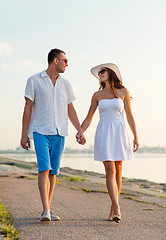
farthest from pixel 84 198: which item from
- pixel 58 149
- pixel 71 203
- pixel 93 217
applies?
pixel 58 149

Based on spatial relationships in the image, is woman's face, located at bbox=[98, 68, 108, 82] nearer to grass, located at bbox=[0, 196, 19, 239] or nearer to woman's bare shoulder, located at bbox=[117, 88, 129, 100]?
woman's bare shoulder, located at bbox=[117, 88, 129, 100]

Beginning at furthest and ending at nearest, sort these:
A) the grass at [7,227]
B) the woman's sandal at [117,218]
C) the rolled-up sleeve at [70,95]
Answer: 1. the rolled-up sleeve at [70,95]
2. the woman's sandal at [117,218]
3. the grass at [7,227]

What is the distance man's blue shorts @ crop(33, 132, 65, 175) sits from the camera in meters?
4.60

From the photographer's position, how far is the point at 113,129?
16.0 feet

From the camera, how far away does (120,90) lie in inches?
198

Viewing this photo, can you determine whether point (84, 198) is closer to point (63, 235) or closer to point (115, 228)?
point (115, 228)

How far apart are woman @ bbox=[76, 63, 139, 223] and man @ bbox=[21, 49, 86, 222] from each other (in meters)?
0.49

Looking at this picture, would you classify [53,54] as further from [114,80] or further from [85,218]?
[85,218]

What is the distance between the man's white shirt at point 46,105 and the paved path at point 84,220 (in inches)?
44.8

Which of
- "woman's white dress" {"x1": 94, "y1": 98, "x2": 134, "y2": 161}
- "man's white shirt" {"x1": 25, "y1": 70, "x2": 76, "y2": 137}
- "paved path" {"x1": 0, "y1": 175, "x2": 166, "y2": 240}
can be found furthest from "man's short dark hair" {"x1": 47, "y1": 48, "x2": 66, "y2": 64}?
"paved path" {"x1": 0, "y1": 175, "x2": 166, "y2": 240}

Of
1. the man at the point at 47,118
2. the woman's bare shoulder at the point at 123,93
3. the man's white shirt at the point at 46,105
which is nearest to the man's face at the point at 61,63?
the man at the point at 47,118

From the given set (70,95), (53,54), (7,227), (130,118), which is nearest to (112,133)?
(130,118)

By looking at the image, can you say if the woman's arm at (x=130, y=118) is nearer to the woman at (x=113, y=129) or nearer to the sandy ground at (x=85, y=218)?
the woman at (x=113, y=129)

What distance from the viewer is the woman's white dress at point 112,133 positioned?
4.85 metres
